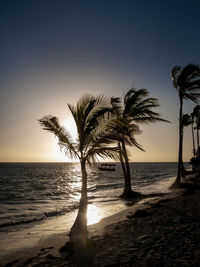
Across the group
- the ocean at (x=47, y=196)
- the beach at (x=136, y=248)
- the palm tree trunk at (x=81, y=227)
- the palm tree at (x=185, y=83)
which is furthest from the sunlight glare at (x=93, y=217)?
the palm tree at (x=185, y=83)

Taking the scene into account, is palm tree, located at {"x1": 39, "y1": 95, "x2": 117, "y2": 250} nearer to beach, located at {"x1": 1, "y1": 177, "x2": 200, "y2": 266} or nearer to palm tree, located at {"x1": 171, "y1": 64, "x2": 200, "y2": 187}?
beach, located at {"x1": 1, "y1": 177, "x2": 200, "y2": 266}

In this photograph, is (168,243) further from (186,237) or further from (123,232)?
(123,232)

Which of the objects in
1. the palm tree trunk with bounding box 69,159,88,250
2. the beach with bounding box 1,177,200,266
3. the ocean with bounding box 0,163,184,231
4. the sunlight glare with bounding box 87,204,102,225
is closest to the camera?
the beach with bounding box 1,177,200,266

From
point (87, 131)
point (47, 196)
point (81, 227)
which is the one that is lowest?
point (47, 196)

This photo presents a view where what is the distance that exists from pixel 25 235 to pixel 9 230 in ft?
4.75

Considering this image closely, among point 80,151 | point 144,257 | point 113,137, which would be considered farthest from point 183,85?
point 144,257

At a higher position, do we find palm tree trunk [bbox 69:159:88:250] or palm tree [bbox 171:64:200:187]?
palm tree [bbox 171:64:200:187]

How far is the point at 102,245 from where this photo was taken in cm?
486

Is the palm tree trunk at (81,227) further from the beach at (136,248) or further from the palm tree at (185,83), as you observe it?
the palm tree at (185,83)

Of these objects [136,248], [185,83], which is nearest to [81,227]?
[136,248]

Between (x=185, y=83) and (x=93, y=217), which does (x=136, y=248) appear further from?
(x=185, y=83)

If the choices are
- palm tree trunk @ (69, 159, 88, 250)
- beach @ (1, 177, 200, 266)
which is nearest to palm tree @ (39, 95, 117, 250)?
palm tree trunk @ (69, 159, 88, 250)

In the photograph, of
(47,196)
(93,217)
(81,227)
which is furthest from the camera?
(47,196)

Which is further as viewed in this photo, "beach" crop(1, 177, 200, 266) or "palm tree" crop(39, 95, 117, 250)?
"palm tree" crop(39, 95, 117, 250)
